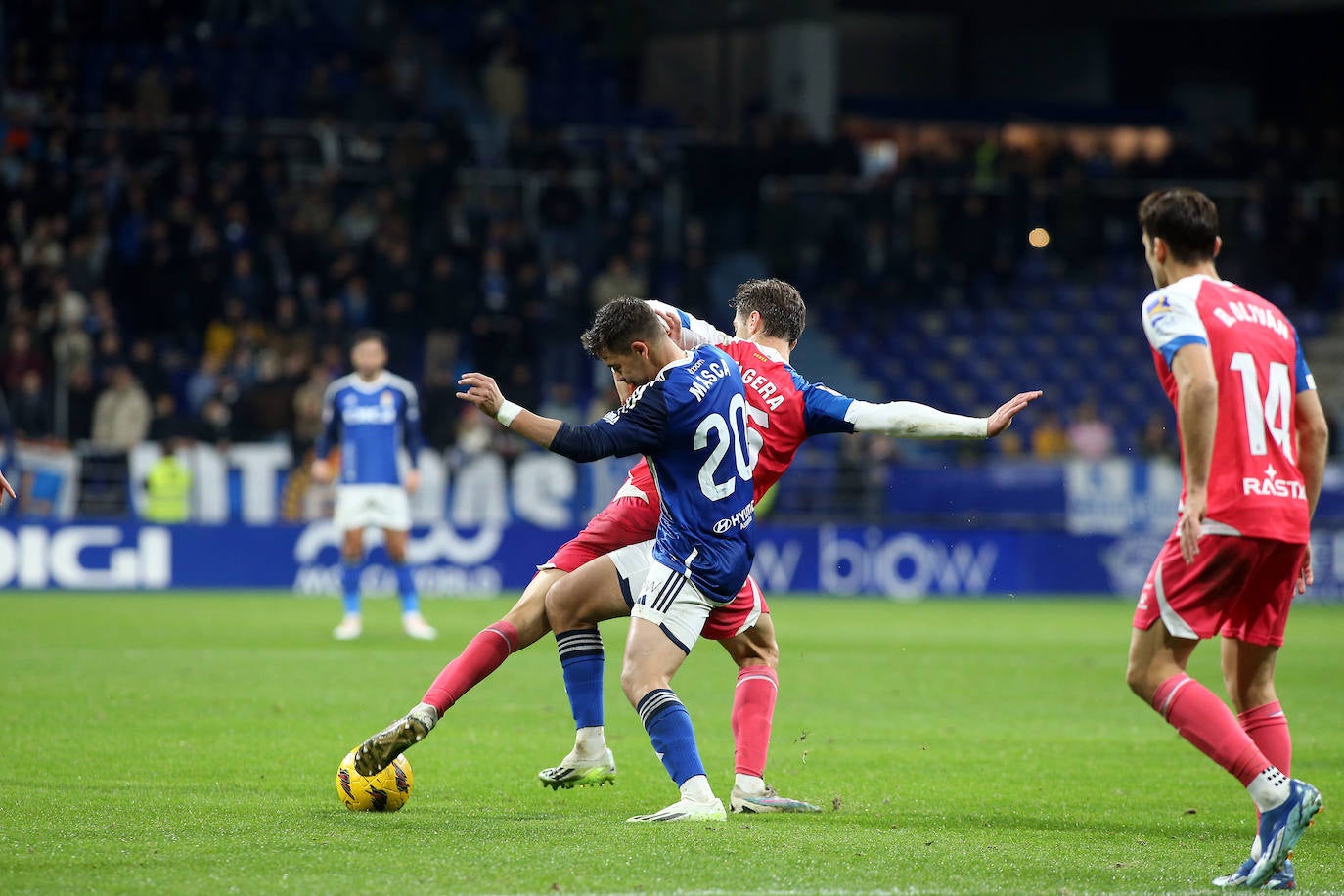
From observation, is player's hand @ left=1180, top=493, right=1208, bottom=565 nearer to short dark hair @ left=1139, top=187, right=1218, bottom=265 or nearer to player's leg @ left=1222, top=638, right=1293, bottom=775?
player's leg @ left=1222, top=638, right=1293, bottom=775

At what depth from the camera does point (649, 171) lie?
26.1 metres

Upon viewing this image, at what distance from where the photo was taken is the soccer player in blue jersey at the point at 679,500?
6.41 meters

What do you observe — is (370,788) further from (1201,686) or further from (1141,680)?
(1201,686)

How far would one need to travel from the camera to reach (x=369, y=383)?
47.8ft

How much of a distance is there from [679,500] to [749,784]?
1.20 meters

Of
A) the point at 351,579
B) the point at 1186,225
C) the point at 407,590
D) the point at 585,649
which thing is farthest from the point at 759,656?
the point at 351,579

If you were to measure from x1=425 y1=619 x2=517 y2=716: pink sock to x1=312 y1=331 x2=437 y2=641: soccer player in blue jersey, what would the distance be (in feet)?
25.1

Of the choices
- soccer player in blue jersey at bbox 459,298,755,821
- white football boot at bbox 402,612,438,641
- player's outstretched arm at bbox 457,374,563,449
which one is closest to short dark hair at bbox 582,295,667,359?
soccer player in blue jersey at bbox 459,298,755,821

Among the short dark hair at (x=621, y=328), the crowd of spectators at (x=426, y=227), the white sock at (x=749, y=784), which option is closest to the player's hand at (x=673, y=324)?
the short dark hair at (x=621, y=328)

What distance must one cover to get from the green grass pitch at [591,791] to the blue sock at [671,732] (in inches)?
9.5

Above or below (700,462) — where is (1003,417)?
above

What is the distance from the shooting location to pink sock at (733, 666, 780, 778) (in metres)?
6.94

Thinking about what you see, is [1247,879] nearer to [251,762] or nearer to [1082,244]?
[251,762]

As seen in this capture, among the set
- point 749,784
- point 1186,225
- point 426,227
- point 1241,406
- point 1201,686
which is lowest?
point 749,784
